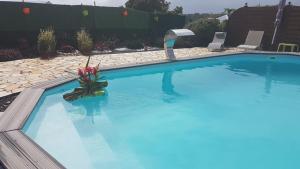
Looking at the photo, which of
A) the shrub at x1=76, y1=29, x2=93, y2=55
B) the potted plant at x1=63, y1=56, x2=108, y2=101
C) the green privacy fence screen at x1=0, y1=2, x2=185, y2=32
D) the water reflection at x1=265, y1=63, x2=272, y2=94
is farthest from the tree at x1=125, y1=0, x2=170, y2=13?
the potted plant at x1=63, y1=56, x2=108, y2=101

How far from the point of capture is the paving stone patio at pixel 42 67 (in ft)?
23.6

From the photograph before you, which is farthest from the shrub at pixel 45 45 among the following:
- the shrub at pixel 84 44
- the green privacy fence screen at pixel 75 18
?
the green privacy fence screen at pixel 75 18

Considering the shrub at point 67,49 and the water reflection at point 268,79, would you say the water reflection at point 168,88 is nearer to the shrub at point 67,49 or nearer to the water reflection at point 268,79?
the water reflection at point 268,79

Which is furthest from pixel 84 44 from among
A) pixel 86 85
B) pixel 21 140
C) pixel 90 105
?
pixel 21 140

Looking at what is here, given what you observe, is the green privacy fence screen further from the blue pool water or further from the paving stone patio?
the blue pool water

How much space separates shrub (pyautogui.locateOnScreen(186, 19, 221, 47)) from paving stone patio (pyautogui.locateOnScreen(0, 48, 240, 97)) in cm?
502

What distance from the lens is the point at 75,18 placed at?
555 inches

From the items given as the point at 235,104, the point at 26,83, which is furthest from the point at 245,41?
the point at 26,83

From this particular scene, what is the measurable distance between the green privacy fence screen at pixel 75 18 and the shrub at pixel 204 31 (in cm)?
216

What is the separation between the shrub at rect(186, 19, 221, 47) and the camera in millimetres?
16906

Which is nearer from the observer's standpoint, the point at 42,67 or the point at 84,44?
the point at 42,67

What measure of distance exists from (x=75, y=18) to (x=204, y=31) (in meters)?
7.52

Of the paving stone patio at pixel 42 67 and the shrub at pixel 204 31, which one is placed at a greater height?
the shrub at pixel 204 31

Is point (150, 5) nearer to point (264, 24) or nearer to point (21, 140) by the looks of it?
point (264, 24)
